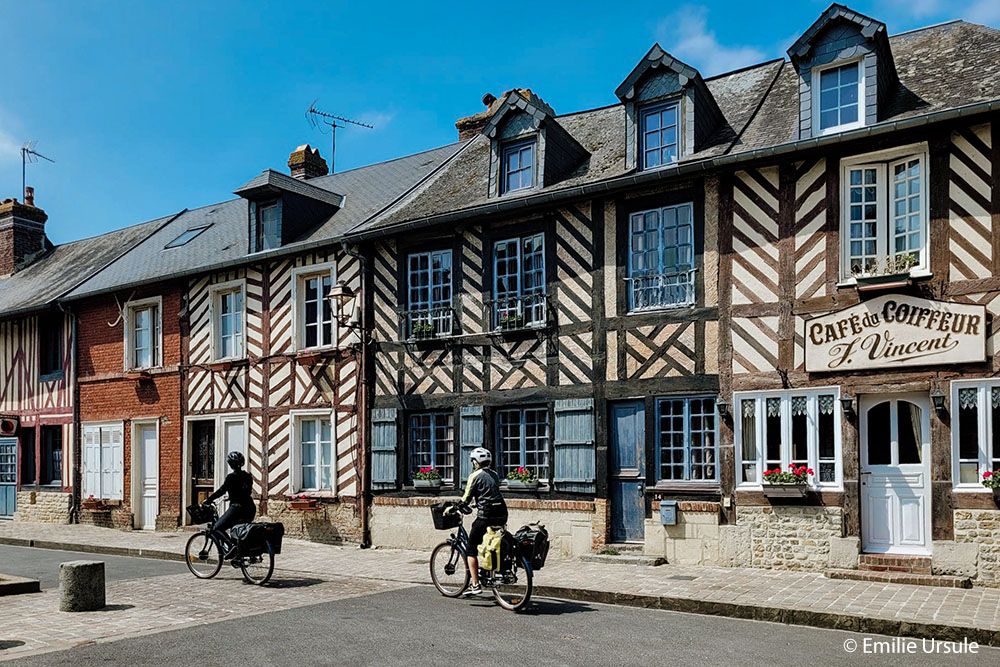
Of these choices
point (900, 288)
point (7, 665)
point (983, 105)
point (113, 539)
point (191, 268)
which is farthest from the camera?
point (191, 268)

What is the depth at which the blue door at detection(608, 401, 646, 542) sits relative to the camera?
13336 mm

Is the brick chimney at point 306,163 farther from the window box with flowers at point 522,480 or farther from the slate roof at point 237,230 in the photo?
the window box with flowers at point 522,480

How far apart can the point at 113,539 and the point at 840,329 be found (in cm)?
1259

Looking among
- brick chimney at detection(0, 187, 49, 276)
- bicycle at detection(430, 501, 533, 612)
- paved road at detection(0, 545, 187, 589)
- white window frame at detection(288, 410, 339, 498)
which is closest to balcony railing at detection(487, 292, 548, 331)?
white window frame at detection(288, 410, 339, 498)

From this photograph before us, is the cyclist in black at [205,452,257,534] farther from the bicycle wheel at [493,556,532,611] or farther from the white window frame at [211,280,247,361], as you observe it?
the white window frame at [211,280,247,361]

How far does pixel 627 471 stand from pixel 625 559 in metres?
1.19

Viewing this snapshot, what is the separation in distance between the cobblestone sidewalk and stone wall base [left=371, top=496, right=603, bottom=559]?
0.49 meters

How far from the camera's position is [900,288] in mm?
11344

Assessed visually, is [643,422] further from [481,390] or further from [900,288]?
[900,288]

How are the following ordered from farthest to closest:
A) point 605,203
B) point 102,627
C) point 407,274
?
1. point 407,274
2. point 605,203
3. point 102,627

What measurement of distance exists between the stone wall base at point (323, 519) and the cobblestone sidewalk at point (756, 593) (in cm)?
140

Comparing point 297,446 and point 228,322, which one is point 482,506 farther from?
point 228,322

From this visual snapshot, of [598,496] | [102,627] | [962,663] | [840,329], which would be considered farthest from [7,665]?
[840,329]

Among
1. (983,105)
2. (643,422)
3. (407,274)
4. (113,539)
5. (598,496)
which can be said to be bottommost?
(113,539)
